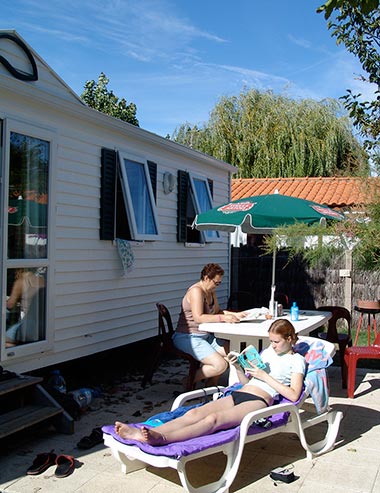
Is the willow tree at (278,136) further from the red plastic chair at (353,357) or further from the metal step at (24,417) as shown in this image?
the metal step at (24,417)

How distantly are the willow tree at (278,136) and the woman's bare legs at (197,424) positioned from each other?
16.6m

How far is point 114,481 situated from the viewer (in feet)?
12.2

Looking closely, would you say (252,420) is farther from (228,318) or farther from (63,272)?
(63,272)

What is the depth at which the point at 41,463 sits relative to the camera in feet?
12.9

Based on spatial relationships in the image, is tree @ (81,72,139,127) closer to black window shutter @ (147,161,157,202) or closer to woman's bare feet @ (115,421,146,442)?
black window shutter @ (147,161,157,202)

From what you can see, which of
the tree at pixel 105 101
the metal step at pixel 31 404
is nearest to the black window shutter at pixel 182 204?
the metal step at pixel 31 404

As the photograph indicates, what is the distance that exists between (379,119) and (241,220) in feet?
7.07

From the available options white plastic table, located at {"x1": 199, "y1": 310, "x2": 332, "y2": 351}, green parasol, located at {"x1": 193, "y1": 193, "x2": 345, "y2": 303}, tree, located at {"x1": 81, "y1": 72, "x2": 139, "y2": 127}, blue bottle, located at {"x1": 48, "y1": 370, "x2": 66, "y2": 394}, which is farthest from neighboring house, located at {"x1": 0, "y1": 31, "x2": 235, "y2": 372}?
tree, located at {"x1": 81, "y1": 72, "x2": 139, "y2": 127}

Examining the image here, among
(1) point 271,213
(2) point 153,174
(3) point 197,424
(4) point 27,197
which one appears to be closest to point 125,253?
(2) point 153,174

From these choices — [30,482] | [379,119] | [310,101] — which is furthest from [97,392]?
[310,101]

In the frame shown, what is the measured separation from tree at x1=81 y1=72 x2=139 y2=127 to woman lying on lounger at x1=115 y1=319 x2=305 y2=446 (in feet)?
90.2

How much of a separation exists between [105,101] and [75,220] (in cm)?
2637

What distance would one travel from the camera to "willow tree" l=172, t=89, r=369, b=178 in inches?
786

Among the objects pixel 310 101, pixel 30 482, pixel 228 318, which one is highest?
pixel 310 101
